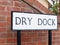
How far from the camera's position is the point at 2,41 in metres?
3.11

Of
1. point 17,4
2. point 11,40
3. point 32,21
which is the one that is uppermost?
point 17,4

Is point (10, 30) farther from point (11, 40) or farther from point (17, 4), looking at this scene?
point (17, 4)

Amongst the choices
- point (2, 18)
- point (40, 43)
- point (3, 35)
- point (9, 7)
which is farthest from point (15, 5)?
point (40, 43)

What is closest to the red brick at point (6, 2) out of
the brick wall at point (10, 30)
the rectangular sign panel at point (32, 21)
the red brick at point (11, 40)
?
the brick wall at point (10, 30)

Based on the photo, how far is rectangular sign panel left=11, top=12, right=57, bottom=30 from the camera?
283cm

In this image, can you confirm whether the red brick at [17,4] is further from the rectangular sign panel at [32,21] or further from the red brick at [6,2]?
the rectangular sign panel at [32,21]

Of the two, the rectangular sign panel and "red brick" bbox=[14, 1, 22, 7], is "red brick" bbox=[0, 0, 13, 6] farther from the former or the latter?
the rectangular sign panel

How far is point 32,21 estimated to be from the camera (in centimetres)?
306

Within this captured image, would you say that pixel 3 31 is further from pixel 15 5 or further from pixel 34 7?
pixel 34 7

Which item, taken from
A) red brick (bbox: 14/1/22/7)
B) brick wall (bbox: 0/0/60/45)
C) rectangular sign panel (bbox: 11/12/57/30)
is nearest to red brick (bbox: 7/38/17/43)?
brick wall (bbox: 0/0/60/45)

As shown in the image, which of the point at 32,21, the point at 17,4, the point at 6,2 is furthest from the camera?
the point at 17,4

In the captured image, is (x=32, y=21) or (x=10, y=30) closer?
(x=32, y=21)

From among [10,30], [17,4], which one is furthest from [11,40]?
[17,4]

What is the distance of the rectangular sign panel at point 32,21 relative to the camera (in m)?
2.83
